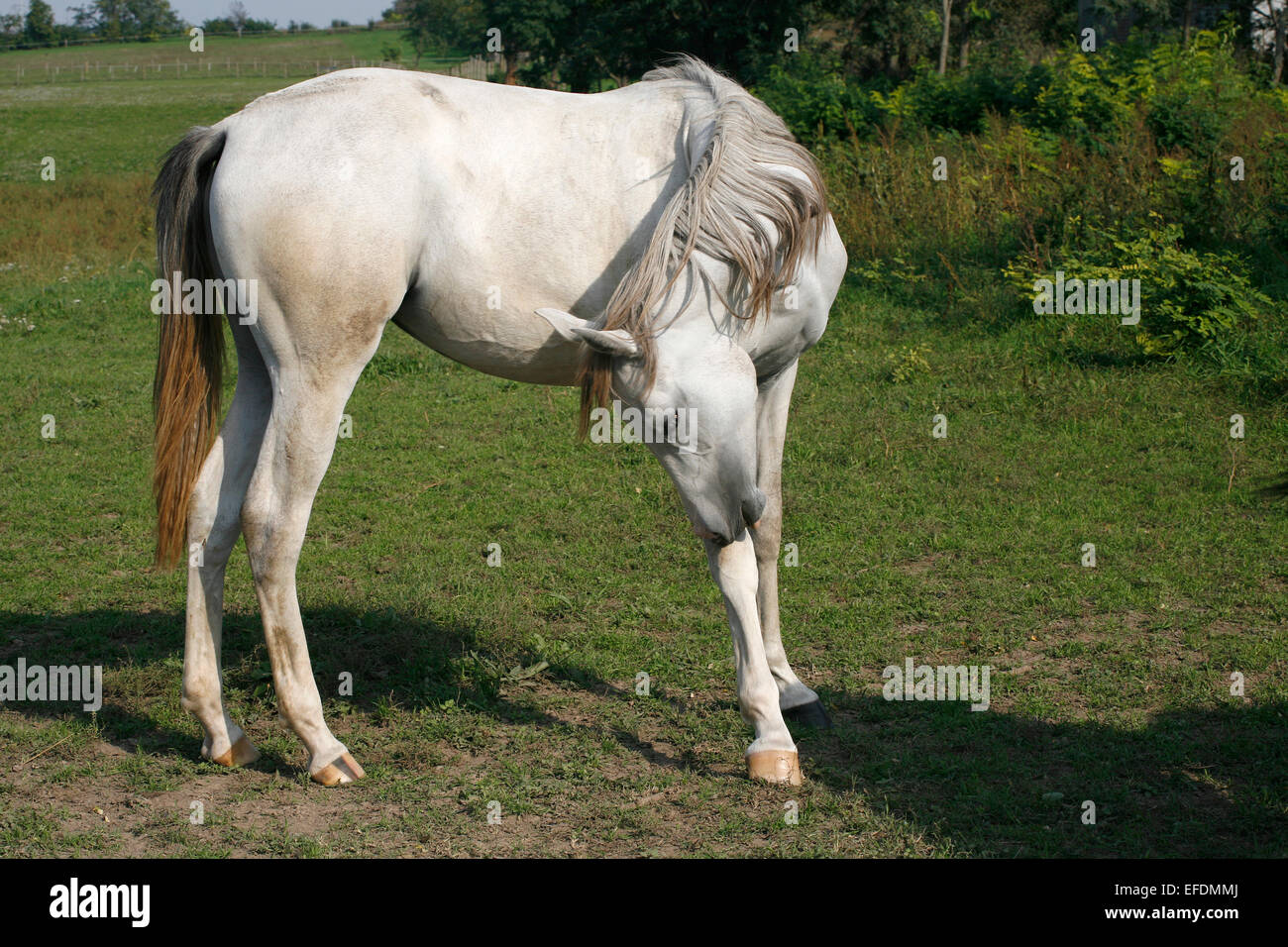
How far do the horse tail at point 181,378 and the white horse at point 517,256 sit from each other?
0.02 meters

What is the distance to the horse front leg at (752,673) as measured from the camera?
12.2 feet

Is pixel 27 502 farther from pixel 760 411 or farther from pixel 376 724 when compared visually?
pixel 760 411

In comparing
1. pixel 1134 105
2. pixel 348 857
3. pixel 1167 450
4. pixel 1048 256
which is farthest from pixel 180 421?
pixel 1134 105

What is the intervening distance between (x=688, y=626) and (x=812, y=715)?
999 mm

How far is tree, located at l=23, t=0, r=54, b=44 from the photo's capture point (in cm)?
7238

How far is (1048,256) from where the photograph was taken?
9594 millimetres

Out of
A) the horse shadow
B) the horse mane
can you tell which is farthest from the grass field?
the horse mane

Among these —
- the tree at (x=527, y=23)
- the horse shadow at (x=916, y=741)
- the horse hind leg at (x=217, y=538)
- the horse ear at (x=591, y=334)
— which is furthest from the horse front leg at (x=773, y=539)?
the tree at (x=527, y=23)

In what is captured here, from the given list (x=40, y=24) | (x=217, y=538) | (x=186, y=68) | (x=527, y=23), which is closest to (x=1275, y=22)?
(x=527, y=23)

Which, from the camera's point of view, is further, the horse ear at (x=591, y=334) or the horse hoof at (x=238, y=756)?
the horse hoof at (x=238, y=756)

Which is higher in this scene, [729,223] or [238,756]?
[729,223]

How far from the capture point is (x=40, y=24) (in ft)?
246

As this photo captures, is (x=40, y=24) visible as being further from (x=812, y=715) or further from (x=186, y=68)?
(x=812, y=715)

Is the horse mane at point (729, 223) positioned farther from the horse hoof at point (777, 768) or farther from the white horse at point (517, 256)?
the horse hoof at point (777, 768)
